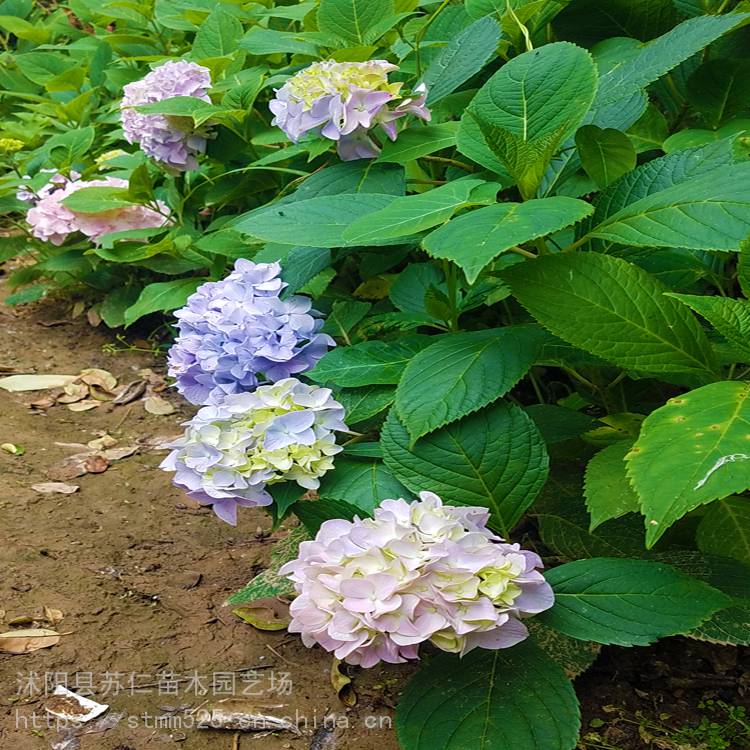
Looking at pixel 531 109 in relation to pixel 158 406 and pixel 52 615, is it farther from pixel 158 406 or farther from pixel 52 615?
pixel 158 406

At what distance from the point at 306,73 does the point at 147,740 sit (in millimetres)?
1141

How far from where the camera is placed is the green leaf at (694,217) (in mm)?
1061

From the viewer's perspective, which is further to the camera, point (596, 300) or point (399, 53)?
point (399, 53)

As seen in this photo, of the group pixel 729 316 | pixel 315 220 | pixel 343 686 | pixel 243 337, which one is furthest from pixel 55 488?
pixel 729 316

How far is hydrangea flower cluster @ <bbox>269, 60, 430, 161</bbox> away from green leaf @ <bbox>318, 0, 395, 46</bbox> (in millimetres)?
336


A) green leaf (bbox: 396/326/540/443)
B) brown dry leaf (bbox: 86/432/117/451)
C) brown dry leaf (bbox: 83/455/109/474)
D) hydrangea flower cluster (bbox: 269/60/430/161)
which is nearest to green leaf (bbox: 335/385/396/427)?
green leaf (bbox: 396/326/540/443)

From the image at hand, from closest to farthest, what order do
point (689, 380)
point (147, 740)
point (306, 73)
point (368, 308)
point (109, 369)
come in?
point (689, 380), point (147, 740), point (306, 73), point (368, 308), point (109, 369)

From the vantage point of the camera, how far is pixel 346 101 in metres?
1.53

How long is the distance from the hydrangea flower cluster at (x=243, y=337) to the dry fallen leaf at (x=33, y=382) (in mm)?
1267

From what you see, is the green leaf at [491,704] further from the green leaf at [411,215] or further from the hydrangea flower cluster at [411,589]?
the green leaf at [411,215]

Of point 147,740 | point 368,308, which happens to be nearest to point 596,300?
point 368,308

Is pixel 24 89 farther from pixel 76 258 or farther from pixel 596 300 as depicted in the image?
pixel 596 300

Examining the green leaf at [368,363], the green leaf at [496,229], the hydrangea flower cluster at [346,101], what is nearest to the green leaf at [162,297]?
the hydrangea flower cluster at [346,101]

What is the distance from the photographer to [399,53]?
1.99 m
